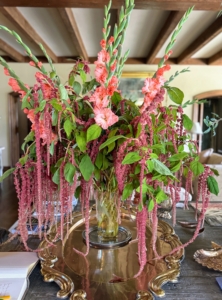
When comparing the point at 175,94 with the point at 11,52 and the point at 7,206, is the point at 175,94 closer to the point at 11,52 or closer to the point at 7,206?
the point at 7,206

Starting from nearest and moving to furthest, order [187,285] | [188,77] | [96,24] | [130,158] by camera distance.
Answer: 1. [130,158]
2. [187,285]
3. [96,24]
4. [188,77]

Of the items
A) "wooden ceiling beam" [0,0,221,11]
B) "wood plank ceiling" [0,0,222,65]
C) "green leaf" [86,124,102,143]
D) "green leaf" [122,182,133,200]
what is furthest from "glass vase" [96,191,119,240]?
"wooden ceiling beam" [0,0,221,11]

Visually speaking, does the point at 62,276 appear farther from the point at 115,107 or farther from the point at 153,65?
the point at 153,65

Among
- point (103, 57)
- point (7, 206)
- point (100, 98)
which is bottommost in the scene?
point (7, 206)

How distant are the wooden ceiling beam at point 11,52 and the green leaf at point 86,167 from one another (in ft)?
14.9

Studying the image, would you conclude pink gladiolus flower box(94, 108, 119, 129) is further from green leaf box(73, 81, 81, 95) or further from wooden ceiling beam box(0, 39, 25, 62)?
wooden ceiling beam box(0, 39, 25, 62)

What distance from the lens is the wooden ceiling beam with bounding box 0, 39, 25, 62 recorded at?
173 inches

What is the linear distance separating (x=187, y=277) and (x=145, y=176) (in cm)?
38

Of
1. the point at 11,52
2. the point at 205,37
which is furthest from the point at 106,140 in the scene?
the point at 11,52

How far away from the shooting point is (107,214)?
0.85 meters

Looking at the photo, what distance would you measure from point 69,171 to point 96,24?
3499mm

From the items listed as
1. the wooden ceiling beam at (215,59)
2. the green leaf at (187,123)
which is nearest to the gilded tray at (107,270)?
the green leaf at (187,123)

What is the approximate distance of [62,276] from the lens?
716mm

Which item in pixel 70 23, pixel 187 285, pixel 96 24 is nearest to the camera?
pixel 187 285
